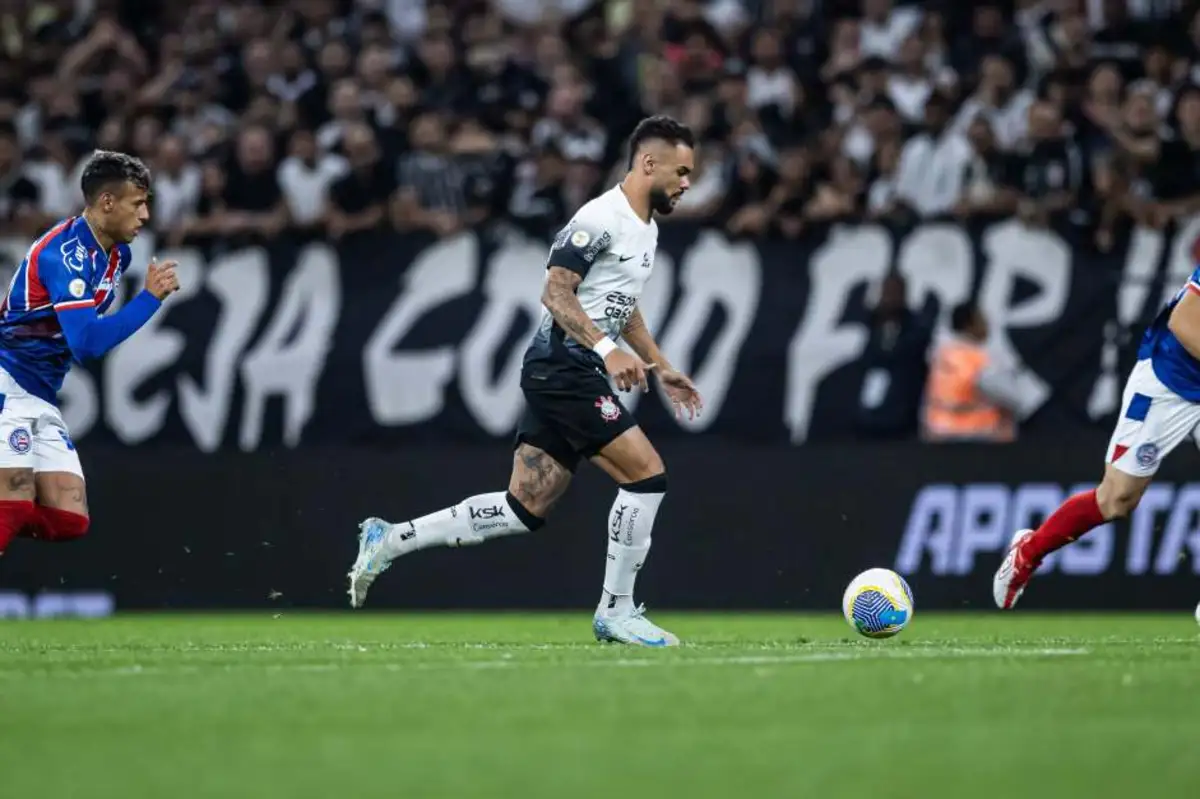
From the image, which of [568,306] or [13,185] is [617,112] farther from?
[568,306]

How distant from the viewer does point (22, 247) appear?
17.2m

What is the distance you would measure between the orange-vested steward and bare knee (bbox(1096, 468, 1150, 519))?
4610 mm

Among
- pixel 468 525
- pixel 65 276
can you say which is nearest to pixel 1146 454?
pixel 468 525

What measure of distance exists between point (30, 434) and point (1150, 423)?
18.5 feet

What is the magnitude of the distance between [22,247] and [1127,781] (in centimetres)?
1354

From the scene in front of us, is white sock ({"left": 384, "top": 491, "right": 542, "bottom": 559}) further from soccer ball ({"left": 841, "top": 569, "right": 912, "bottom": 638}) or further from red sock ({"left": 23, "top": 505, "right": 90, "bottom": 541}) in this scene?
soccer ball ({"left": 841, "top": 569, "right": 912, "bottom": 638})

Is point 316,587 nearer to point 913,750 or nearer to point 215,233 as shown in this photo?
point 215,233

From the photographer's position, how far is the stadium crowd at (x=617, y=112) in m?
16.0

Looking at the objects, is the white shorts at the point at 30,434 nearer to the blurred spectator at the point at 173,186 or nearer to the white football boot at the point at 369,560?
the white football boot at the point at 369,560

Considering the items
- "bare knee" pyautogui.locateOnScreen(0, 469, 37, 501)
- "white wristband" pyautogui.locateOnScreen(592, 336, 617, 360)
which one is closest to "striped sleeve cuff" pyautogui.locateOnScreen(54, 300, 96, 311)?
"bare knee" pyautogui.locateOnScreen(0, 469, 37, 501)

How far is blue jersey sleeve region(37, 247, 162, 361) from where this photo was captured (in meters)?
9.59

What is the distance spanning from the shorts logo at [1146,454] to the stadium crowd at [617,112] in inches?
196

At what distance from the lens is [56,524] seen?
10.3 meters

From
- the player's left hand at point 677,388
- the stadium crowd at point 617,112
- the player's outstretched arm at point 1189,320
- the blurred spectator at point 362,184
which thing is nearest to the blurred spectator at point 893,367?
the stadium crowd at point 617,112
